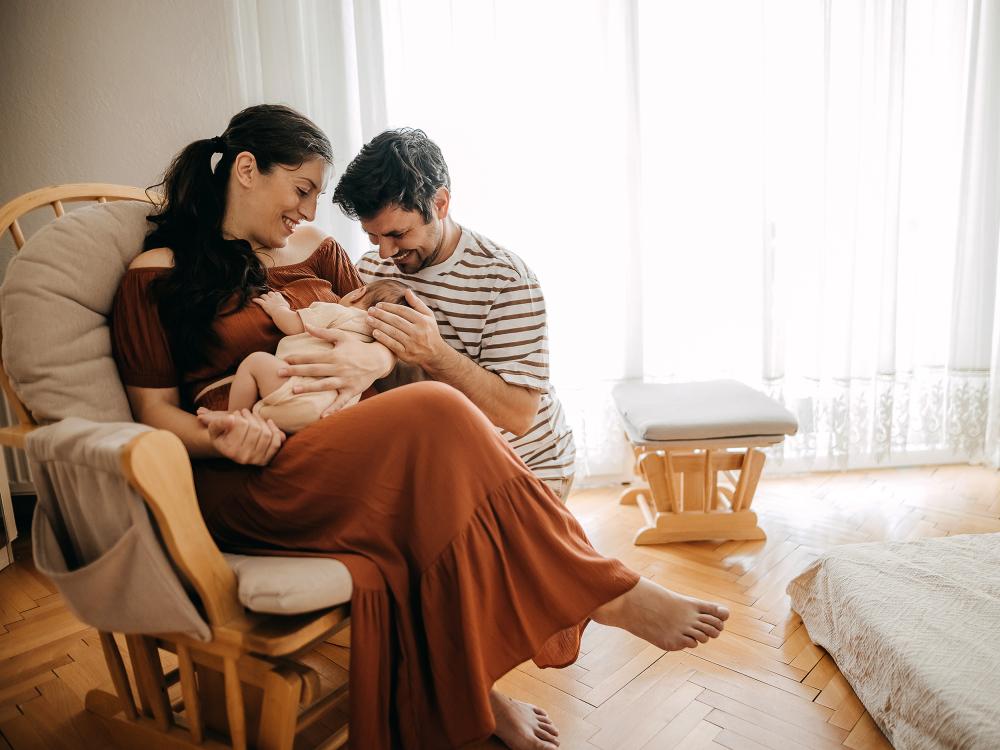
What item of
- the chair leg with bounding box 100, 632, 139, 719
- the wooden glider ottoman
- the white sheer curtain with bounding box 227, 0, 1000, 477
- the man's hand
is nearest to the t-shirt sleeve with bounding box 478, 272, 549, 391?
the man's hand

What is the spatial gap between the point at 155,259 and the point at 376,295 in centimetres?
45

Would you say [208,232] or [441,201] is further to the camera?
[441,201]

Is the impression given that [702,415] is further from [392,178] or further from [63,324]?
[63,324]

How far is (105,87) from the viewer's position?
2.54 metres

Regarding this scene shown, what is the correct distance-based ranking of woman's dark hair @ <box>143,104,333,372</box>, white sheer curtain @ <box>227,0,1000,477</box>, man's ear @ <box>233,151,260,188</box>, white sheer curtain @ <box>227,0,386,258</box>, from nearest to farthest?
woman's dark hair @ <box>143,104,333,372</box> → man's ear @ <box>233,151,260,188</box> → white sheer curtain @ <box>227,0,386,258</box> → white sheer curtain @ <box>227,0,1000,477</box>

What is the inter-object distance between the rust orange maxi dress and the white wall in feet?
5.80

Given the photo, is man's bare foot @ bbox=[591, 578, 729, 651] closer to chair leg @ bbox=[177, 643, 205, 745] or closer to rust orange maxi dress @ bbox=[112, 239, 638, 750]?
rust orange maxi dress @ bbox=[112, 239, 638, 750]

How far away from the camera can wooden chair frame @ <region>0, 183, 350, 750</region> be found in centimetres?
108

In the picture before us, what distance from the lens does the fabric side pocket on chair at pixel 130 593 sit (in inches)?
43.2

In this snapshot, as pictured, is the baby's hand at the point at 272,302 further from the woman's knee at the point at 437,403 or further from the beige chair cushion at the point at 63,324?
the woman's knee at the point at 437,403

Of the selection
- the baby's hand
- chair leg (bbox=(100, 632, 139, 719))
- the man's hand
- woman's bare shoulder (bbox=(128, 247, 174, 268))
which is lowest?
chair leg (bbox=(100, 632, 139, 719))

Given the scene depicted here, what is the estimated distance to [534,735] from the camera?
143cm

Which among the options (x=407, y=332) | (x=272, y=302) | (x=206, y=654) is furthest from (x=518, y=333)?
(x=206, y=654)

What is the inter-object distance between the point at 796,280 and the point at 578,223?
36.2 inches
